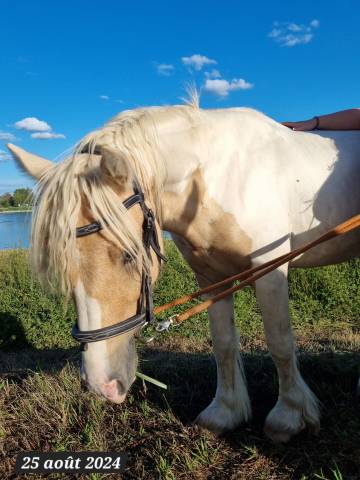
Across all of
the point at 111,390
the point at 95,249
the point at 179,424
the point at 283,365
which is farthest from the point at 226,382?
the point at 95,249

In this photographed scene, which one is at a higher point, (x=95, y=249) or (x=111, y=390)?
(x=95, y=249)

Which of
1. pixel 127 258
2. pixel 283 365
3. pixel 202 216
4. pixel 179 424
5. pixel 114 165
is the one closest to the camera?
pixel 114 165

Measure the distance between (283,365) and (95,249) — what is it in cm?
140

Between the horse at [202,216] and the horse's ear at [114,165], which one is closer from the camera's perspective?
the horse's ear at [114,165]

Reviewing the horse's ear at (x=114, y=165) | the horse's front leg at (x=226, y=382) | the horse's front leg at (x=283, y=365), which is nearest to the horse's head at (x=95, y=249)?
the horse's ear at (x=114, y=165)

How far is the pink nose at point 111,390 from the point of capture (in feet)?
5.65

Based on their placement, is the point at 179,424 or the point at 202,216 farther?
the point at 179,424

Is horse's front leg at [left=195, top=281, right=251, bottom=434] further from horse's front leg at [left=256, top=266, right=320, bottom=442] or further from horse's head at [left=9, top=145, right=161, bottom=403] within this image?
horse's head at [left=9, top=145, right=161, bottom=403]

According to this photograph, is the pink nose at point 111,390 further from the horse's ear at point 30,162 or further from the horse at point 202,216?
the horse's ear at point 30,162

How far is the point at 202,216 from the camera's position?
7.09ft

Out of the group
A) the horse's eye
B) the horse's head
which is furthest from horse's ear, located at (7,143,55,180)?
the horse's eye

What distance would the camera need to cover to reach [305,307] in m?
Answer: 7.71

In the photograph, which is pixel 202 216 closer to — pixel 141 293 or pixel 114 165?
pixel 141 293

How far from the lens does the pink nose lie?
5.65 ft
